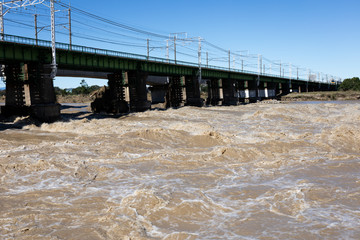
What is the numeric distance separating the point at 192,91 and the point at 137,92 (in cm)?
2025

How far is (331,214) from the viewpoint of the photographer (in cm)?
920

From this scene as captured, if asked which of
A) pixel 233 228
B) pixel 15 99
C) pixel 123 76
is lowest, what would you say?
pixel 233 228

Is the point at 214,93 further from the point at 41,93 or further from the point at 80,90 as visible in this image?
the point at 80,90

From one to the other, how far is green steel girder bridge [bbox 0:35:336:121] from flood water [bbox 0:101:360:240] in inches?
751

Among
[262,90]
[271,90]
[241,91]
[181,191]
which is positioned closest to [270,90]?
[271,90]

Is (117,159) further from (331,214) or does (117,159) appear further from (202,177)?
(331,214)

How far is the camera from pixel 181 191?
37.7ft

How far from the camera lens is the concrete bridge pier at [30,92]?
38.2 m

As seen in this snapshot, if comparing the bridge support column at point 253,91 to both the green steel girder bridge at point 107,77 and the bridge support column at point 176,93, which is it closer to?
the green steel girder bridge at point 107,77

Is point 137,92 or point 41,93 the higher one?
point 137,92

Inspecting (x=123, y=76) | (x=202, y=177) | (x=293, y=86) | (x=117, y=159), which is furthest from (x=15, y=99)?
(x=293, y=86)

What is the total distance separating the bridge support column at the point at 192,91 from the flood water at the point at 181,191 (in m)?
54.4

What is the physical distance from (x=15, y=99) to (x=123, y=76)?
63.0ft

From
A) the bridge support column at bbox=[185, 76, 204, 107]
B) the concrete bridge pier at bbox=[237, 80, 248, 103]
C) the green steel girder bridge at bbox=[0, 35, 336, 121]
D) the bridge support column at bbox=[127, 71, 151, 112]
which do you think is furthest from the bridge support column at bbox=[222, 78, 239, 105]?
the bridge support column at bbox=[127, 71, 151, 112]
